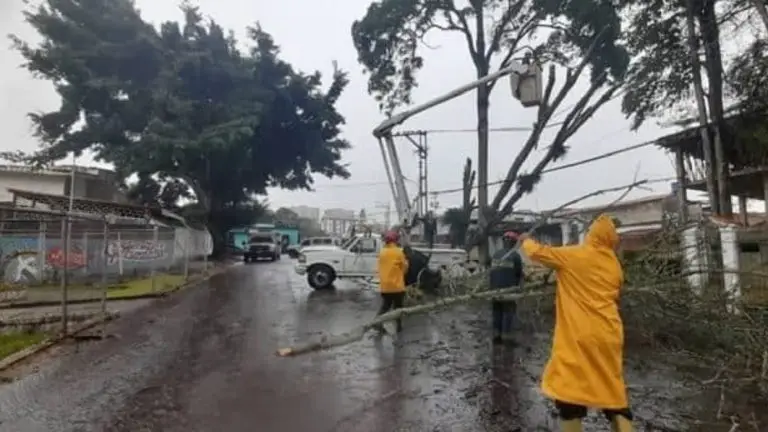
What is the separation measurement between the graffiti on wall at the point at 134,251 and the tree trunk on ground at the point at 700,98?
53.9 ft

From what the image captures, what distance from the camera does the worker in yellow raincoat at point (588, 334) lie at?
12.6 feet

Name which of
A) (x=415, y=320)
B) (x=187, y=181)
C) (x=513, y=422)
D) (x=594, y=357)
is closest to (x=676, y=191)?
(x=415, y=320)

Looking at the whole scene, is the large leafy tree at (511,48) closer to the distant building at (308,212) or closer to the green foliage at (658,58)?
the green foliage at (658,58)

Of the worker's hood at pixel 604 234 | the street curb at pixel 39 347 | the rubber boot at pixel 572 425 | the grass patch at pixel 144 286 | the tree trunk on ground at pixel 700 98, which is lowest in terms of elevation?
the street curb at pixel 39 347

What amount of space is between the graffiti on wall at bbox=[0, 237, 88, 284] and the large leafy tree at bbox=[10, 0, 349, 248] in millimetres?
10780

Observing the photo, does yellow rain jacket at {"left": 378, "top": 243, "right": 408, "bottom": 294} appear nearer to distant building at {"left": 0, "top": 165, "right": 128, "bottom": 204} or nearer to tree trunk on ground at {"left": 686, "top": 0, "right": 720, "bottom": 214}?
tree trunk on ground at {"left": 686, "top": 0, "right": 720, "bottom": 214}

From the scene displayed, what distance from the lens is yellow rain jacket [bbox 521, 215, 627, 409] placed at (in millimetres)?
3840

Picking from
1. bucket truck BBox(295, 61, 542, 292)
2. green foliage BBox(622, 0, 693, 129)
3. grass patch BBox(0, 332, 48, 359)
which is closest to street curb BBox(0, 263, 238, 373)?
→ grass patch BBox(0, 332, 48, 359)

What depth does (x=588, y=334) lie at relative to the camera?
3.90 meters

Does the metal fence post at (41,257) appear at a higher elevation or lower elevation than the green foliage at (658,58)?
lower

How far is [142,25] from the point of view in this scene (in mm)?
31516

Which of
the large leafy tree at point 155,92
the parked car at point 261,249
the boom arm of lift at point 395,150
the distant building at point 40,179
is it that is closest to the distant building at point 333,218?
the parked car at point 261,249

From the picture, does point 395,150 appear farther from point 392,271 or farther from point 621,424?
point 621,424

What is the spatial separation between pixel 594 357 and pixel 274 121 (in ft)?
107
